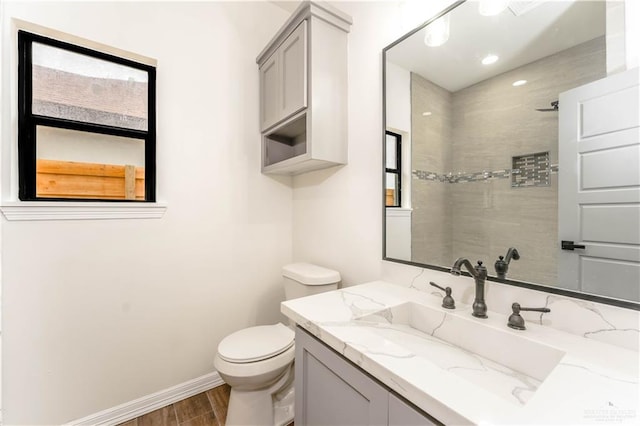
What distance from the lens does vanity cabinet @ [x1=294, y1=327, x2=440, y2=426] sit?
643mm

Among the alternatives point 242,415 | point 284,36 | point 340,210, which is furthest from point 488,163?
point 242,415

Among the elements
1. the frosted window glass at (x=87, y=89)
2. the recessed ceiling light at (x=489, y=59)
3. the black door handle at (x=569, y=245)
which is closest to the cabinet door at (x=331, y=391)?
the black door handle at (x=569, y=245)

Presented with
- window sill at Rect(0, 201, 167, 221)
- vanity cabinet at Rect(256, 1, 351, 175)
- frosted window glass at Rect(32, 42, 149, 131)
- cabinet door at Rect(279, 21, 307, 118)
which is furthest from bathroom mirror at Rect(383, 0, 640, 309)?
frosted window glass at Rect(32, 42, 149, 131)

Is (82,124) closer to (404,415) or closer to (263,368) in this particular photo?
(263,368)

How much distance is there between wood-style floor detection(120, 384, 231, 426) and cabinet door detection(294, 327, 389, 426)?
2.83ft

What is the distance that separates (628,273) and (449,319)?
499mm

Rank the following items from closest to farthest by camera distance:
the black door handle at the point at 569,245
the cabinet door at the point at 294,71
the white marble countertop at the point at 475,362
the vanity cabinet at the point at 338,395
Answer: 1. the white marble countertop at the point at 475,362
2. the vanity cabinet at the point at 338,395
3. the black door handle at the point at 569,245
4. the cabinet door at the point at 294,71

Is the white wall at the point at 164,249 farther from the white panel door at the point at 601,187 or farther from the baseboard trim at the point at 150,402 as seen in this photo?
the white panel door at the point at 601,187

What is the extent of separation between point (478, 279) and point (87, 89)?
7.21 ft

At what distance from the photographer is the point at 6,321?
4.17 feet

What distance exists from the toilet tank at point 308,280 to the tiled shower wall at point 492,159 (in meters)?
0.54

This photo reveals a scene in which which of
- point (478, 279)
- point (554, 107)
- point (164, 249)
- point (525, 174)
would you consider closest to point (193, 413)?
point (164, 249)

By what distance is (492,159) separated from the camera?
1021 mm

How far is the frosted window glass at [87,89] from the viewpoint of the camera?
140 cm
